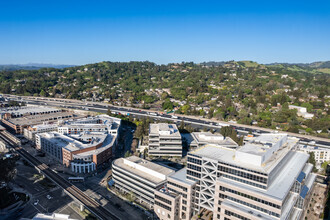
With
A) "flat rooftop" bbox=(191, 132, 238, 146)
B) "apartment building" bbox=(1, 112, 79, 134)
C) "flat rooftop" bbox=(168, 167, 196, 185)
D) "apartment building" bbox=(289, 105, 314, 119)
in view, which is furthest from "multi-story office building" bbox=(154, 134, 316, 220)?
"apartment building" bbox=(289, 105, 314, 119)

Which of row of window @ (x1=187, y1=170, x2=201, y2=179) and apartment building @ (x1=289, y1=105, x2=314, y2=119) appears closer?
row of window @ (x1=187, y1=170, x2=201, y2=179)

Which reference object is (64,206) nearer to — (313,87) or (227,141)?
(227,141)

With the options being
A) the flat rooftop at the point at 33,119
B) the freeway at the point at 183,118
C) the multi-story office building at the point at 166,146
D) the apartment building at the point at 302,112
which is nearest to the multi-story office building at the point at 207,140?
the multi-story office building at the point at 166,146

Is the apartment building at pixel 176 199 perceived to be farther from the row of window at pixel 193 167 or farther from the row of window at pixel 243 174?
the row of window at pixel 243 174

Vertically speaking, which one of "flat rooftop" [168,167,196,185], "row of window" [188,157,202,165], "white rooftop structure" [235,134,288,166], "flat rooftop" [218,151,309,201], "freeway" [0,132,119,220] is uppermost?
"white rooftop structure" [235,134,288,166]

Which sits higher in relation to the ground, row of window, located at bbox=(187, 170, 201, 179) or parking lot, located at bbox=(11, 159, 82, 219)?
row of window, located at bbox=(187, 170, 201, 179)

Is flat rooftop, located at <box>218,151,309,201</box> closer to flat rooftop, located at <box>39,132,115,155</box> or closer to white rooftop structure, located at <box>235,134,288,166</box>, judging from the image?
white rooftop structure, located at <box>235,134,288,166</box>
